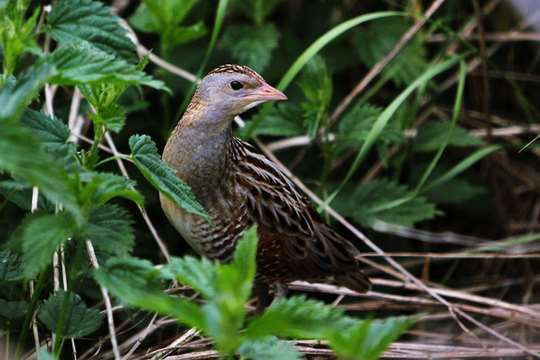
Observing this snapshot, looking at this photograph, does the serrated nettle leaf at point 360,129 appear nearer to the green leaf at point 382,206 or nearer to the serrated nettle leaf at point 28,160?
the green leaf at point 382,206

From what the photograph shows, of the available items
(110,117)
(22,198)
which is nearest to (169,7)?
(22,198)

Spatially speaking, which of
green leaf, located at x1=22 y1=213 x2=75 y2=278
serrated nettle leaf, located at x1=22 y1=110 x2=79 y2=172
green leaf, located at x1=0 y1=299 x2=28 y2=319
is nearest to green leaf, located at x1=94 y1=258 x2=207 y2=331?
green leaf, located at x1=22 y1=213 x2=75 y2=278

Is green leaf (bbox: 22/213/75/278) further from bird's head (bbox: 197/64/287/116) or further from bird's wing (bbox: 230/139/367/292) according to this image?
bird's wing (bbox: 230/139/367/292)

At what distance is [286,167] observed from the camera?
3.42 m

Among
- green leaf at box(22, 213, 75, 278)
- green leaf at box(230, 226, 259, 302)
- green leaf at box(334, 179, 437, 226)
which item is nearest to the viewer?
green leaf at box(230, 226, 259, 302)

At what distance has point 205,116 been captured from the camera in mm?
2523

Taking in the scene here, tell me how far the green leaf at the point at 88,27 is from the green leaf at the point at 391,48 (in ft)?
3.85

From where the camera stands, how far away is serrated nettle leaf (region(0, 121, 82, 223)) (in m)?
1.51

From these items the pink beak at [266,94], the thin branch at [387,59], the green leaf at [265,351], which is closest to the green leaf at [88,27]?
the pink beak at [266,94]

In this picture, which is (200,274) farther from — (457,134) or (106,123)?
(457,134)

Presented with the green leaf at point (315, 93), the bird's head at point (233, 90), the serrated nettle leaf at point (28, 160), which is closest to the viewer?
the serrated nettle leaf at point (28, 160)

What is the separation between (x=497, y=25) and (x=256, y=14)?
3.91 ft

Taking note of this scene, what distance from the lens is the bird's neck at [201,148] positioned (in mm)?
2527

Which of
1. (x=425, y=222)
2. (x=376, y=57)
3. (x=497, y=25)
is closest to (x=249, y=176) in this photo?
(x=376, y=57)
